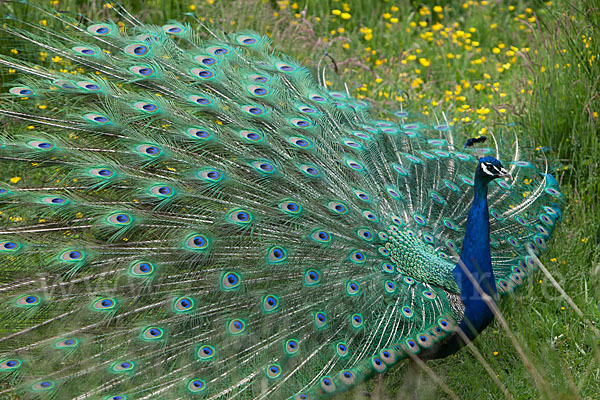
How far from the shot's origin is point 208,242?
3.21 metres

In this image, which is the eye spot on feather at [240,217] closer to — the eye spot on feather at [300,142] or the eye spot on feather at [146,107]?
the eye spot on feather at [300,142]

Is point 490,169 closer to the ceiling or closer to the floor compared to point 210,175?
closer to the ceiling

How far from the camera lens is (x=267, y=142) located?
353cm

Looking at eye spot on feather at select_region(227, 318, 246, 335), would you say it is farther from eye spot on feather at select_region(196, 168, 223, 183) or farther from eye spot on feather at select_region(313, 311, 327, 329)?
eye spot on feather at select_region(196, 168, 223, 183)

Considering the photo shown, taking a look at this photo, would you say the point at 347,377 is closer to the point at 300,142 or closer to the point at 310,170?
the point at 310,170

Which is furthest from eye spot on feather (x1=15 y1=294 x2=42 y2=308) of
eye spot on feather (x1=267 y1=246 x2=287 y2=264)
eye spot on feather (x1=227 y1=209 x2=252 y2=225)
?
eye spot on feather (x1=267 y1=246 x2=287 y2=264)

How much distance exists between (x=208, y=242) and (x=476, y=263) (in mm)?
1138

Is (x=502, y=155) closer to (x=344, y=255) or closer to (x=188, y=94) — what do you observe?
(x=344, y=255)

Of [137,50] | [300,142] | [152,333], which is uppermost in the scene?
[300,142]

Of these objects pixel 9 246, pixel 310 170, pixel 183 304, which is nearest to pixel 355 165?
pixel 310 170

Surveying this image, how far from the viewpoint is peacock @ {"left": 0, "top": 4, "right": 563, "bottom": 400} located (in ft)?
10.0

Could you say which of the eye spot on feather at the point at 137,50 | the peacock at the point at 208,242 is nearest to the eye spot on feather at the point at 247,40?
the peacock at the point at 208,242

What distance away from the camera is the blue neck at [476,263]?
3.40 metres

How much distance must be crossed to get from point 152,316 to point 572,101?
9.64 ft
